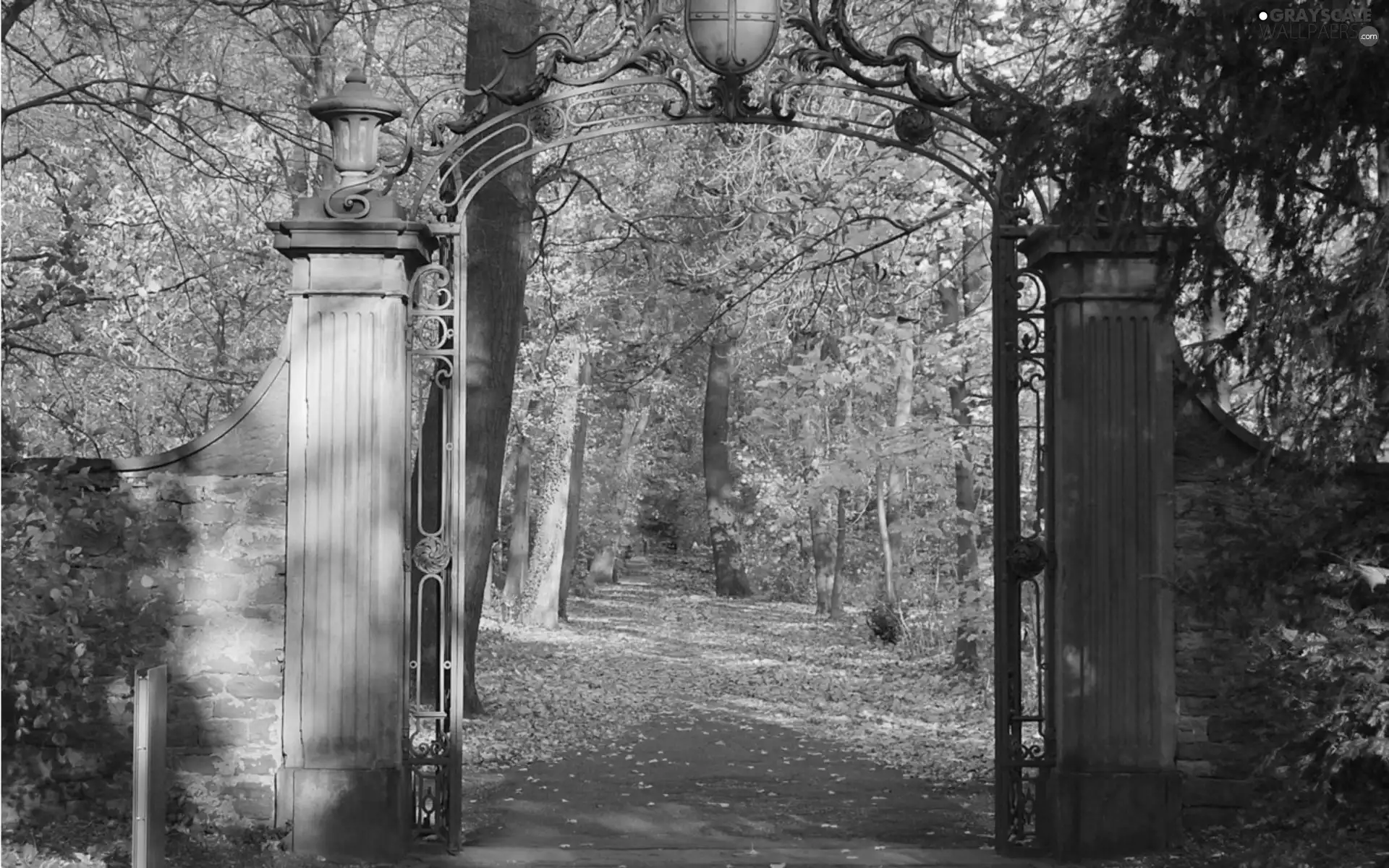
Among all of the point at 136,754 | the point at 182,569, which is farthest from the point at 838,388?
the point at 136,754

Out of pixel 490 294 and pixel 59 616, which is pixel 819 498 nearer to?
pixel 490 294

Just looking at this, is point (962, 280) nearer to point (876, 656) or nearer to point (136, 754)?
point (876, 656)

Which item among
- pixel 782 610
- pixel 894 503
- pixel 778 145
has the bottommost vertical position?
pixel 782 610

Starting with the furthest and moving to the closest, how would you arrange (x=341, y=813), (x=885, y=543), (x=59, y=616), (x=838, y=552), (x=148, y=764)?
(x=838, y=552) → (x=885, y=543) → (x=341, y=813) → (x=59, y=616) → (x=148, y=764)

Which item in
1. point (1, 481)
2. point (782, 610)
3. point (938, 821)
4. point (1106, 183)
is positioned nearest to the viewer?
point (1106, 183)

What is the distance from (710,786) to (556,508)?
13.4m

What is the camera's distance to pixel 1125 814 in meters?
7.92

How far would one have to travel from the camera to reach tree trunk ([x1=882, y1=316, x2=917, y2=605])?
1714cm

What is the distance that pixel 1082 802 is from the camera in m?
7.93

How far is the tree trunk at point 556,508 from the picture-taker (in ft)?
76.5

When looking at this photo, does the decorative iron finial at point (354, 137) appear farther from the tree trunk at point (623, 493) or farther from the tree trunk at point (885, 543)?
the tree trunk at point (623, 493)

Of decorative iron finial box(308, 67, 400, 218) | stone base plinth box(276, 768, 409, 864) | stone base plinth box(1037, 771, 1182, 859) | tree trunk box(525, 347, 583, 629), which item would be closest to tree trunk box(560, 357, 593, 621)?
tree trunk box(525, 347, 583, 629)

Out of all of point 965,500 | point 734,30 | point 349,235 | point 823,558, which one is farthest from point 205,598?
point 823,558

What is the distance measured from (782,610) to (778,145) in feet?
61.4
